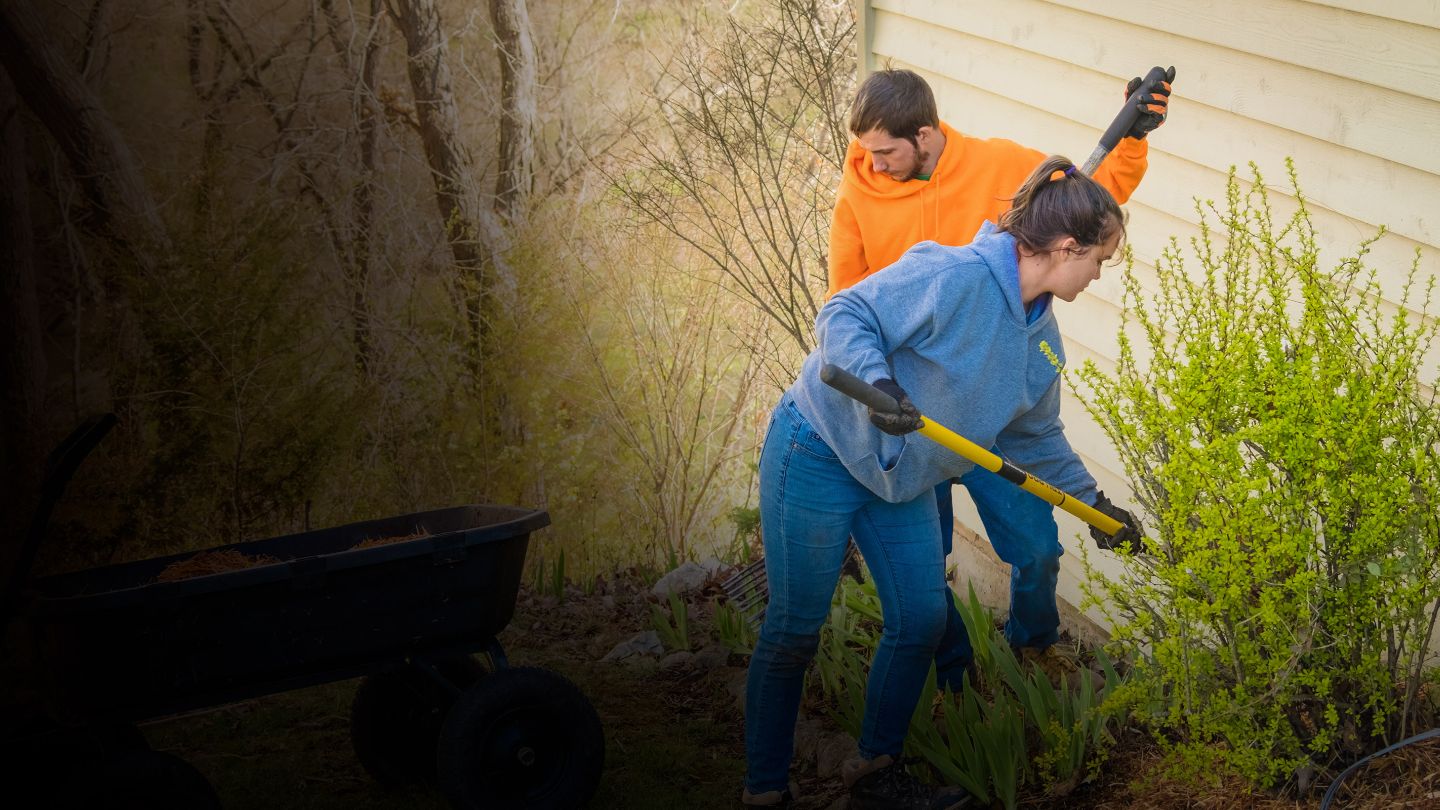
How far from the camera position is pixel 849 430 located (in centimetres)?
275

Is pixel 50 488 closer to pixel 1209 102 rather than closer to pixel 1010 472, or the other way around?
pixel 1010 472

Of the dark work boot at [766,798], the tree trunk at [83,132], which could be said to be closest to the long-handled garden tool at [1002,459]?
the dark work boot at [766,798]

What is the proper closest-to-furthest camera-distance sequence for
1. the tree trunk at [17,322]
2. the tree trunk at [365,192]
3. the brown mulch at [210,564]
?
1. the brown mulch at [210,564]
2. the tree trunk at [17,322]
3. the tree trunk at [365,192]

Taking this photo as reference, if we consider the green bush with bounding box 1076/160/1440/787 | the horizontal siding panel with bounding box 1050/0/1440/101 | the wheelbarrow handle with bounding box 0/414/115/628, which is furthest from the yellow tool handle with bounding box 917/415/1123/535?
the wheelbarrow handle with bounding box 0/414/115/628

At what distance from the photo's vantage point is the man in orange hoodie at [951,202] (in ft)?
11.0

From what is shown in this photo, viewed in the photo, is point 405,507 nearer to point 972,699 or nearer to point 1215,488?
point 972,699

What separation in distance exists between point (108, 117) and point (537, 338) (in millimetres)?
2291

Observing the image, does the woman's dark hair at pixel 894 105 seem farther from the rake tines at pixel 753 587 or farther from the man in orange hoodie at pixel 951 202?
the rake tines at pixel 753 587

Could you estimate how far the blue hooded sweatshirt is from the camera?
2.68 m

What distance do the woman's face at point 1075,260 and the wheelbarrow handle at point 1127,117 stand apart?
0.63 metres

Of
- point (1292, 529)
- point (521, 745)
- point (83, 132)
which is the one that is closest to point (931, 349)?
point (1292, 529)

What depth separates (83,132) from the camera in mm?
5863

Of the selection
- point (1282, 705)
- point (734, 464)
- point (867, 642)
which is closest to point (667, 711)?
point (867, 642)

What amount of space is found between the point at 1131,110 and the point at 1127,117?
0.06 ft
